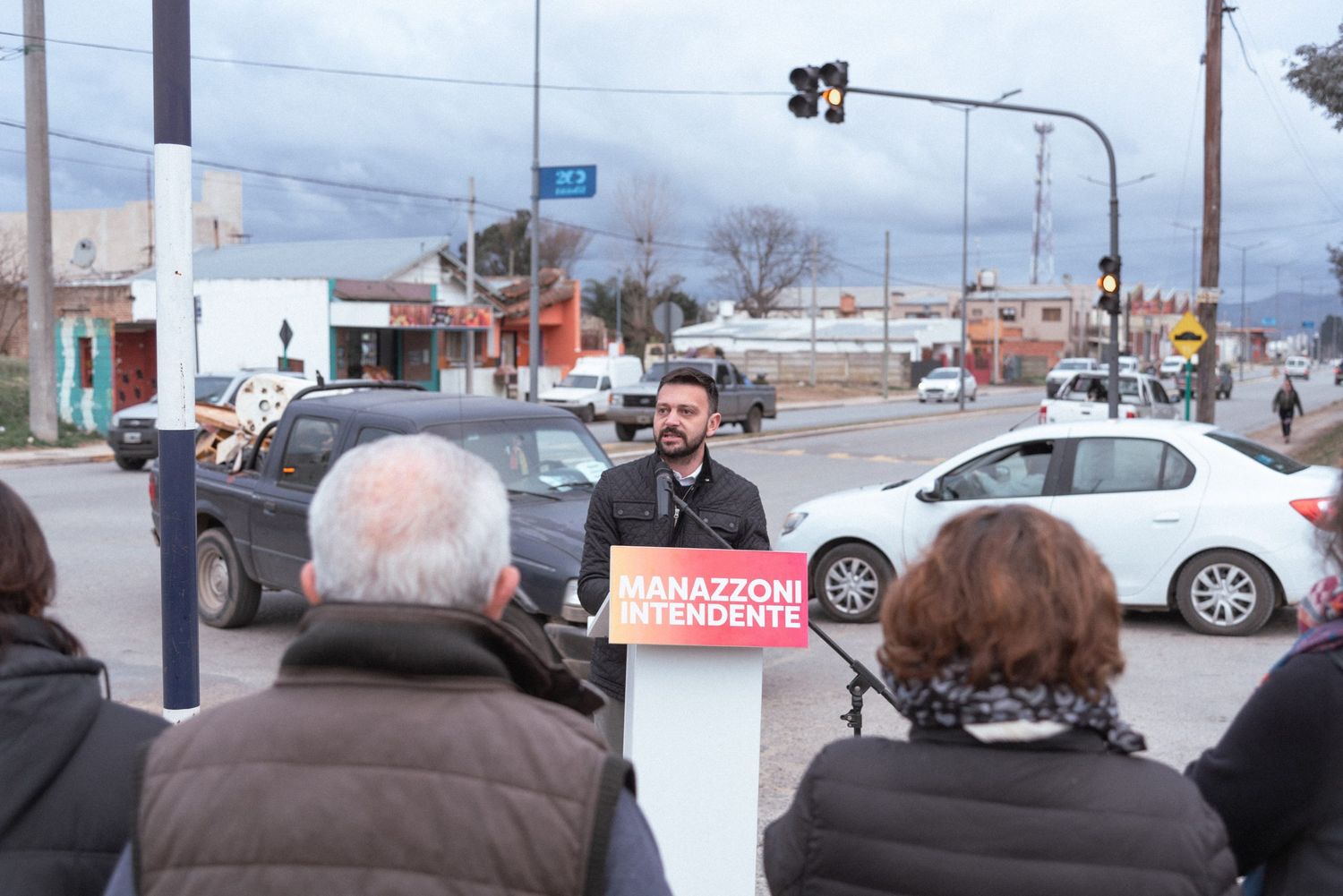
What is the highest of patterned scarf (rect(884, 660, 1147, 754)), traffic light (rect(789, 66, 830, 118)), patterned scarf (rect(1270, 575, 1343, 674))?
traffic light (rect(789, 66, 830, 118))

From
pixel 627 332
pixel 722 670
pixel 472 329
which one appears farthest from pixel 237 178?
pixel 722 670

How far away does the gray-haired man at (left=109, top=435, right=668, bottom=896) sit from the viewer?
1.82 meters

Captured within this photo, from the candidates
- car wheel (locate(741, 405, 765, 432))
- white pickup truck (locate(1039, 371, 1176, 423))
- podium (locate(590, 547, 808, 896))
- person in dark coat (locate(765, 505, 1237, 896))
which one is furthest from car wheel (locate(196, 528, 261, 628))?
car wheel (locate(741, 405, 765, 432))

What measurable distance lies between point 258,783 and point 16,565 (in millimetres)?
785

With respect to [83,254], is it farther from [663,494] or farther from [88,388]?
[663,494]

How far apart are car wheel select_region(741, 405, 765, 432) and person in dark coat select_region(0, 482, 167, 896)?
30.0 meters

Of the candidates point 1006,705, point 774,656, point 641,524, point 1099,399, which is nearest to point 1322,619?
point 1006,705

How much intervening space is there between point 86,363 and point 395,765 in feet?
109

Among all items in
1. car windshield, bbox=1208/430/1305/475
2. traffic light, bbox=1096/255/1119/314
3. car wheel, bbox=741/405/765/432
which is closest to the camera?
car windshield, bbox=1208/430/1305/475

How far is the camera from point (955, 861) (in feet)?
6.68

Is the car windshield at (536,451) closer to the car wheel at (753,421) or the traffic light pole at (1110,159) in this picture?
the traffic light pole at (1110,159)

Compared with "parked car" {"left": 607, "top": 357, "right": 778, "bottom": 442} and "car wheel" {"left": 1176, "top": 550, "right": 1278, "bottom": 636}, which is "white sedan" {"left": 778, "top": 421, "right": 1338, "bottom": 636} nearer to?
"car wheel" {"left": 1176, "top": 550, "right": 1278, "bottom": 636}

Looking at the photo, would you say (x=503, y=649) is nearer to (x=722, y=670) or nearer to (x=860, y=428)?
(x=722, y=670)

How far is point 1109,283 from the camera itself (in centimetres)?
2261
